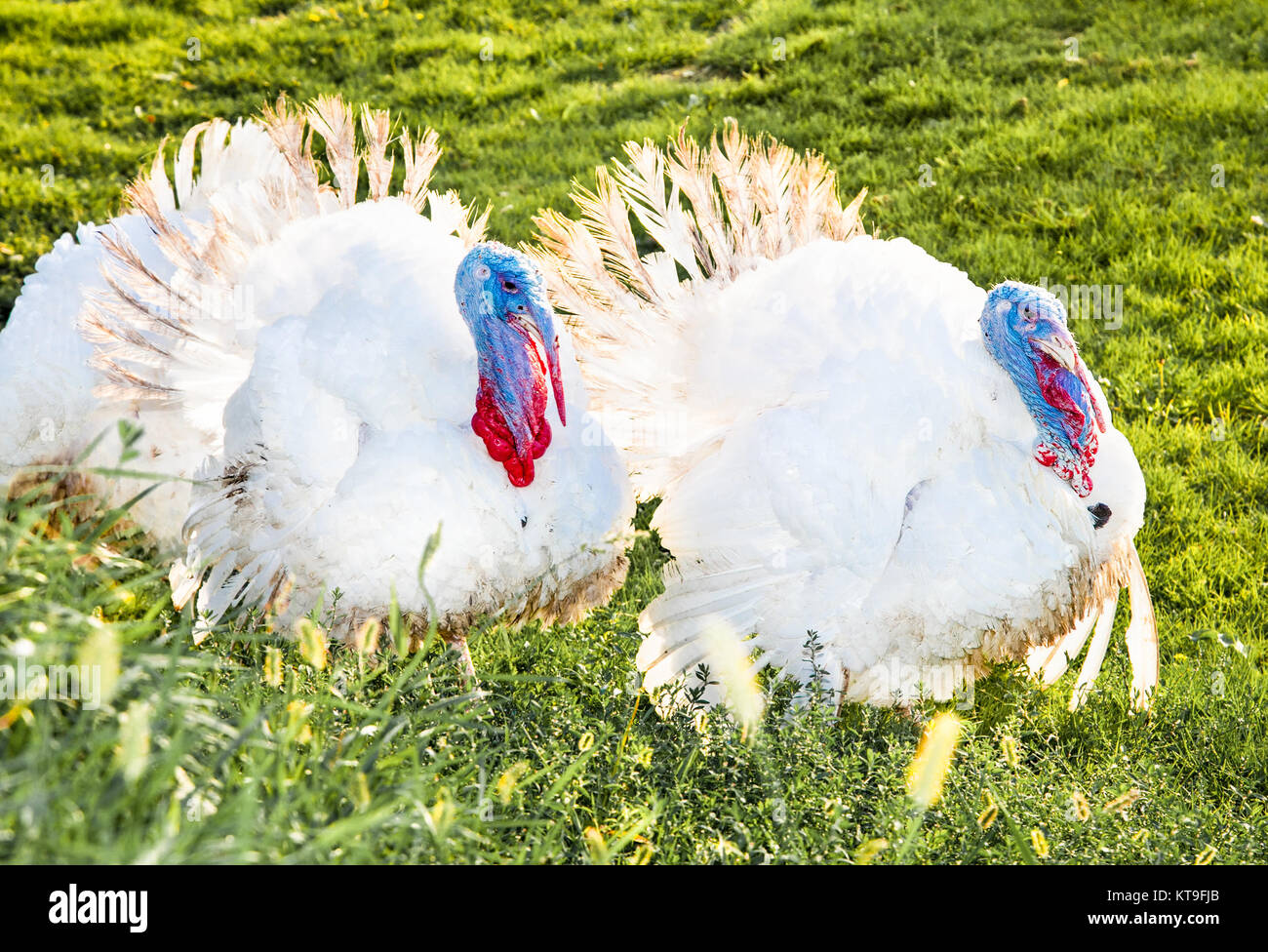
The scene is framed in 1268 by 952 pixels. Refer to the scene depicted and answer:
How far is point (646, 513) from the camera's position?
5.04 meters

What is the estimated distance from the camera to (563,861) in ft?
7.84

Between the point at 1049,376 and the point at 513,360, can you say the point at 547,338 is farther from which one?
the point at 1049,376

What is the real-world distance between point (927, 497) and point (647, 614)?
938 millimetres

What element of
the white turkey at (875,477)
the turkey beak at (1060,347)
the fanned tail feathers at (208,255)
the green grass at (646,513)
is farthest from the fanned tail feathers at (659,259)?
the turkey beak at (1060,347)

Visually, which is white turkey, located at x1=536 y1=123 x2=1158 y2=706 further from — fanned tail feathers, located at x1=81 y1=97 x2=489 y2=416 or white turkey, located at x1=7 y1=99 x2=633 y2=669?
fanned tail feathers, located at x1=81 y1=97 x2=489 y2=416

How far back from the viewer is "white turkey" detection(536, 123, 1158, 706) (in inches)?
131

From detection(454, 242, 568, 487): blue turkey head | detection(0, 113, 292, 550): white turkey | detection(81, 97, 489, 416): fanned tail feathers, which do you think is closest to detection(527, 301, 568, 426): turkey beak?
detection(454, 242, 568, 487): blue turkey head

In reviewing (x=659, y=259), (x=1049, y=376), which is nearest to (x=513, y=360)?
(x=659, y=259)

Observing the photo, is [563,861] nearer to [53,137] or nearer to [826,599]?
[826,599]

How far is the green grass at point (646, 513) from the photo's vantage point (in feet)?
6.41

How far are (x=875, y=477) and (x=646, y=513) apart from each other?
1.84m

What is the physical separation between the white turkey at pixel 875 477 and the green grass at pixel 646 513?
248 mm

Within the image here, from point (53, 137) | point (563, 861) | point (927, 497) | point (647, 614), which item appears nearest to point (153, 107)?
point (53, 137)
